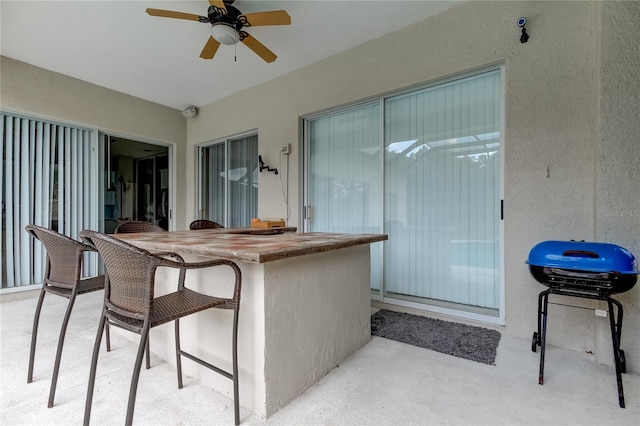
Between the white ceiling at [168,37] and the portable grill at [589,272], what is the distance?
230 centimetres

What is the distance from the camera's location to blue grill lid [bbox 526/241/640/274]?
5.19 feet

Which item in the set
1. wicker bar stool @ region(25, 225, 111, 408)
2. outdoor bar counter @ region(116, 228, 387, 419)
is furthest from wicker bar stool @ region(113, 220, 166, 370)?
outdoor bar counter @ region(116, 228, 387, 419)

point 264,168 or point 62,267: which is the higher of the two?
point 264,168

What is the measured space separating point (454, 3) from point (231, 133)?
332 centimetres

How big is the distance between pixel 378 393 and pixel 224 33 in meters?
2.90

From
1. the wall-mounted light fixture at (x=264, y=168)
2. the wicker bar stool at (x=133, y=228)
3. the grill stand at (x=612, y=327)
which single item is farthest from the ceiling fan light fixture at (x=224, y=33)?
the grill stand at (x=612, y=327)

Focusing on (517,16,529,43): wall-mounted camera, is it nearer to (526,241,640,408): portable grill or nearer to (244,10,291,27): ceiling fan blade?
(526,241,640,408): portable grill

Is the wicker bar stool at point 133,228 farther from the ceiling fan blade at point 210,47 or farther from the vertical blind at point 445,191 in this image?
the vertical blind at point 445,191

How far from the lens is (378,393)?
162 centimetres

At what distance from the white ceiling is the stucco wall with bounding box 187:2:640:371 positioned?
0.43 metres

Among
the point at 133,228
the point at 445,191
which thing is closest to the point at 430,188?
the point at 445,191

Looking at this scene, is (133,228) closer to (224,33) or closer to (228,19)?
(224,33)

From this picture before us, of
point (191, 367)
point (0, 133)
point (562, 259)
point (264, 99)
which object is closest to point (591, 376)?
point (562, 259)

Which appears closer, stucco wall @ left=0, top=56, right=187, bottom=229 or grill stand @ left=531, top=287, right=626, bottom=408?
grill stand @ left=531, top=287, right=626, bottom=408
